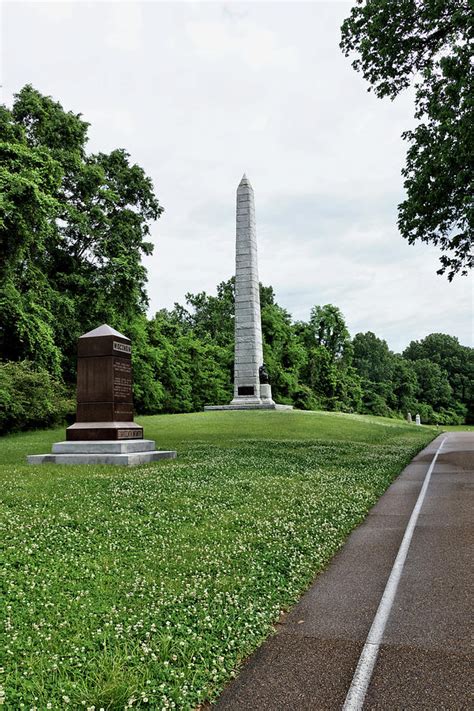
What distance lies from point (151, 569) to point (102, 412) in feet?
34.5

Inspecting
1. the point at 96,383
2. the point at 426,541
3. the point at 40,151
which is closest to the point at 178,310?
the point at 40,151

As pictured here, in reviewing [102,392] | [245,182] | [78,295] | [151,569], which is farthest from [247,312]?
[151,569]

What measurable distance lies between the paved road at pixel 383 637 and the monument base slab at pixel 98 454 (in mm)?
8272

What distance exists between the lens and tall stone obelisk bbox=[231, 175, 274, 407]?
1560 inches

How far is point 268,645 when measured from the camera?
457 cm

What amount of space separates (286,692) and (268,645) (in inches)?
28.7

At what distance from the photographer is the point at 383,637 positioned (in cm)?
468

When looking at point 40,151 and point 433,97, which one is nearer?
point 433,97

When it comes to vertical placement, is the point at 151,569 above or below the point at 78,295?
below

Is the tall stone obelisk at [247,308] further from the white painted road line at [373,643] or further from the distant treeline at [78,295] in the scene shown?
the white painted road line at [373,643]

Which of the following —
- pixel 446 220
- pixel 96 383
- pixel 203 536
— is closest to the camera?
pixel 203 536

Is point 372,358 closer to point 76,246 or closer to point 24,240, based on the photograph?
point 76,246

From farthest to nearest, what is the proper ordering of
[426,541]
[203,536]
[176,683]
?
[426,541] < [203,536] < [176,683]

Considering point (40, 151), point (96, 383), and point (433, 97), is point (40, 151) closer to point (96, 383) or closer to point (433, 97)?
point (96, 383)
